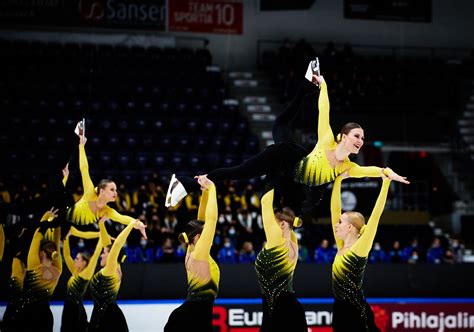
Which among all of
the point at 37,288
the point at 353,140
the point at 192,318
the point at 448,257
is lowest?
the point at 448,257

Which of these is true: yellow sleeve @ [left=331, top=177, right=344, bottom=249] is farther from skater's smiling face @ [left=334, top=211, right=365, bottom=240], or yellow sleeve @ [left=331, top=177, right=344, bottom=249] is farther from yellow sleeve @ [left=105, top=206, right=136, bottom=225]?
yellow sleeve @ [left=105, top=206, right=136, bottom=225]

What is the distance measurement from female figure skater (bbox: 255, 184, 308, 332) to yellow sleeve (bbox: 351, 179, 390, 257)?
0.72m

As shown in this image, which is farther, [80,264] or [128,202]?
[128,202]

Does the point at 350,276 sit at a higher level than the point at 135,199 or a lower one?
higher

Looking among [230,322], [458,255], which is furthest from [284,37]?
[230,322]

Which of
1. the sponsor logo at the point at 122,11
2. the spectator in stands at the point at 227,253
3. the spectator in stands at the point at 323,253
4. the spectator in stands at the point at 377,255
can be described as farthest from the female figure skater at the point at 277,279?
the sponsor logo at the point at 122,11

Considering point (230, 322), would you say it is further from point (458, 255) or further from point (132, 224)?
point (458, 255)

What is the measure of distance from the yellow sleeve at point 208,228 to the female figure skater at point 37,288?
2.39 m

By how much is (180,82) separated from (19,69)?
3.79 m

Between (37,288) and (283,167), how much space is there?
3335mm

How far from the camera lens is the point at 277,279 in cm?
656

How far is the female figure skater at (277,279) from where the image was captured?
6.43 meters

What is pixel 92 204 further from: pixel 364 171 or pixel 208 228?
pixel 364 171

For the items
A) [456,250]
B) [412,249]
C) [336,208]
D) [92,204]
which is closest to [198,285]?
[336,208]
